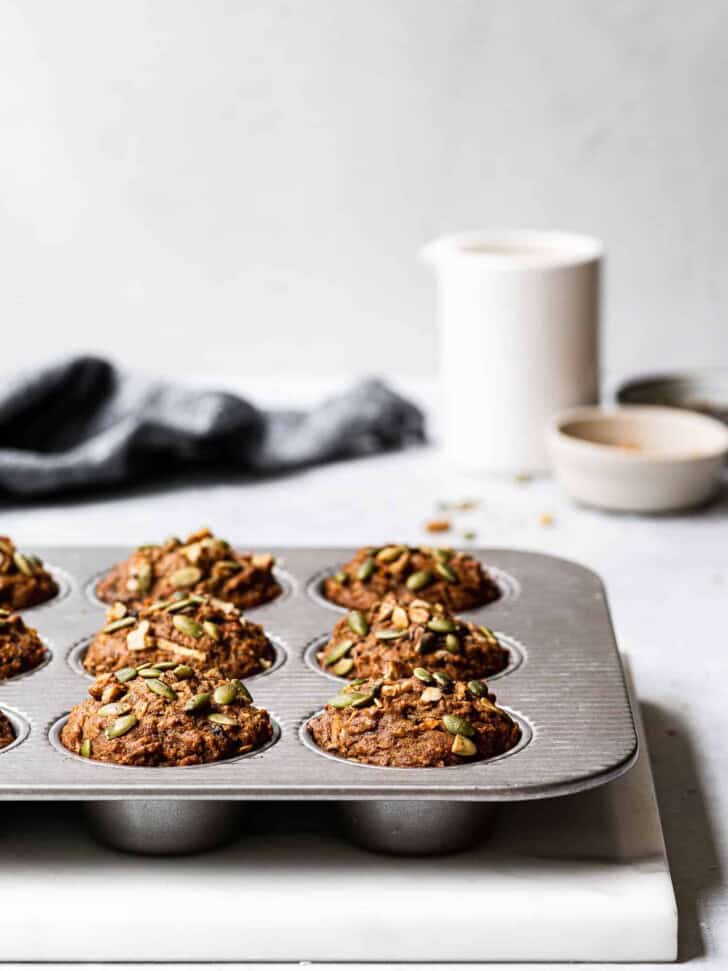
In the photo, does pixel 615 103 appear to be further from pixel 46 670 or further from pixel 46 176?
pixel 46 670

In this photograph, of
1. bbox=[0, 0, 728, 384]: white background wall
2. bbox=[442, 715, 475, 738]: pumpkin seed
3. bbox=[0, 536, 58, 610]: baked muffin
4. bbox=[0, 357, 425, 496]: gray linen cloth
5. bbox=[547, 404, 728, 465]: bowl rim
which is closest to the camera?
bbox=[442, 715, 475, 738]: pumpkin seed

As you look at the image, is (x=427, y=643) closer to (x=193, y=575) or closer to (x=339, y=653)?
(x=339, y=653)

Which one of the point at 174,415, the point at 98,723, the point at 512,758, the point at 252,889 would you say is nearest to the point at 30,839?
the point at 98,723

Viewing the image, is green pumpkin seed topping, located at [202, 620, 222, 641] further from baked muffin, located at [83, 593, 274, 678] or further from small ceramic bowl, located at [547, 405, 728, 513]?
small ceramic bowl, located at [547, 405, 728, 513]

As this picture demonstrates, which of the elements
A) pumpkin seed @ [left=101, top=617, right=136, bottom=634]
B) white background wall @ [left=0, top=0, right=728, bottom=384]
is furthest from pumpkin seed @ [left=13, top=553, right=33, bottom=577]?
white background wall @ [left=0, top=0, right=728, bottom=384]

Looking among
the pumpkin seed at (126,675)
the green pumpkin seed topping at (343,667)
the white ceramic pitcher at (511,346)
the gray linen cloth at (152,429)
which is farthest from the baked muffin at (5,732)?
the white ceramic pitcher at (511,346)
